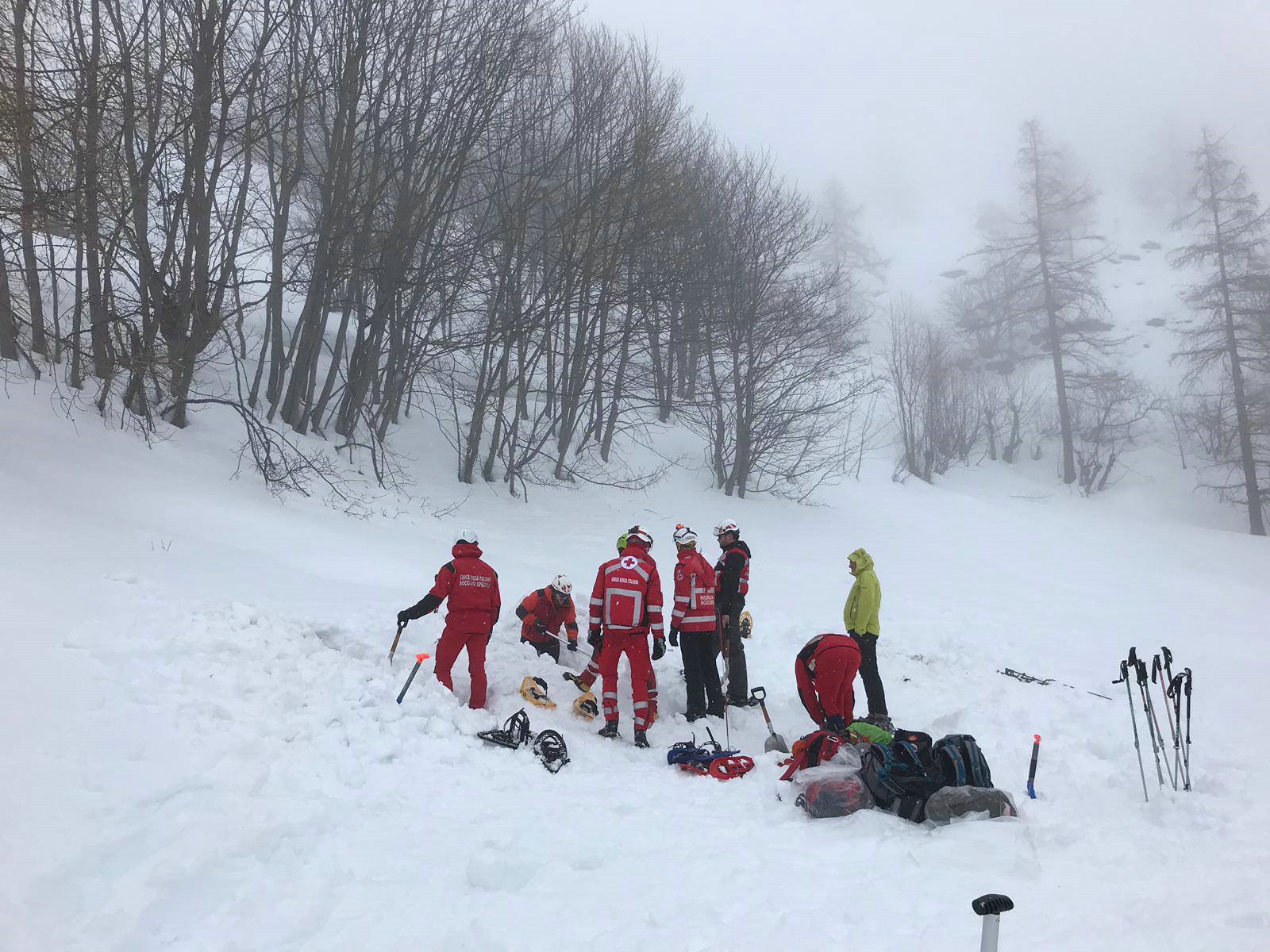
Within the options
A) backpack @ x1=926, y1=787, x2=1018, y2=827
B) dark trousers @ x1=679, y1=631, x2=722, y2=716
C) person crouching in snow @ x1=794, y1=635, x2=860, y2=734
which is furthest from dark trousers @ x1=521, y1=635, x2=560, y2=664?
backpack @ x1=926, y1=787, x2=1018, y2=827

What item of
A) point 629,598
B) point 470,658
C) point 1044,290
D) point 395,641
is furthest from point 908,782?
point 1044,290

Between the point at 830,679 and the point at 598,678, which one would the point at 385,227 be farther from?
the point at 830,679

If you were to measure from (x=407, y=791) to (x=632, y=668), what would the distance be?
8.19 ft

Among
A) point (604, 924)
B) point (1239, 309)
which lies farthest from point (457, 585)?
point (1239, 309)

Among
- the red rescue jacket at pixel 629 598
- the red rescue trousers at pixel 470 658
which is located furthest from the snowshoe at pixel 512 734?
the red rescue jacket at pixel 629 598

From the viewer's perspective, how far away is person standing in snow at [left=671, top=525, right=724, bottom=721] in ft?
24.0

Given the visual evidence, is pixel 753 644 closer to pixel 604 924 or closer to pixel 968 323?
pixel 604 924

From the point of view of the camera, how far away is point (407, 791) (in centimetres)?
479

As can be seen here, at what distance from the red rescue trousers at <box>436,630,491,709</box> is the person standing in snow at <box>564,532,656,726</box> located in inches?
44.7

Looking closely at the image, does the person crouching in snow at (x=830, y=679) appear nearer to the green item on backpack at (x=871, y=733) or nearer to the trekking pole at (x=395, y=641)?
the green item on backpack at (x=871, y=733)

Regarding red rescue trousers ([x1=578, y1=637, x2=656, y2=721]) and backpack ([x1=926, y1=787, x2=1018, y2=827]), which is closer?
backpack ([x1=926, y1=787, x2=1018, y2=827])

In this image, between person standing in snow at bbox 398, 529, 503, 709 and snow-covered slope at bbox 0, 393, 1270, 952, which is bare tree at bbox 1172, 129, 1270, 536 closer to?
snow-covered slope at bbox 0, 393, 1270, 952

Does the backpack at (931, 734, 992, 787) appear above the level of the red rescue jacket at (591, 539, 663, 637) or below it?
below

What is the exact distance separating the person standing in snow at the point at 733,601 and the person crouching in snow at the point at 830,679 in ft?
3.33
